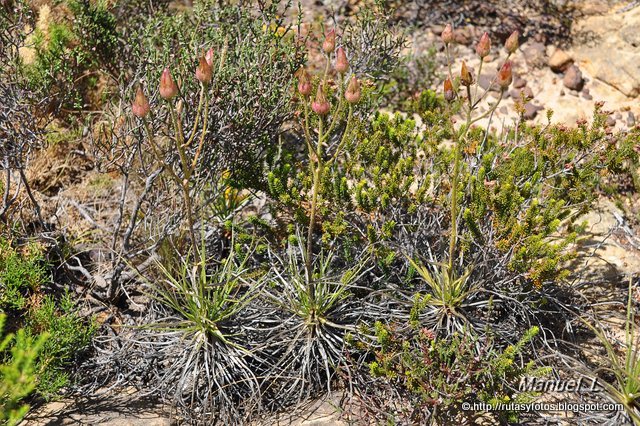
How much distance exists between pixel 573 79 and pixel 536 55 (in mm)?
441

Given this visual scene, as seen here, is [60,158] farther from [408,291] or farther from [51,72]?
[408,291]

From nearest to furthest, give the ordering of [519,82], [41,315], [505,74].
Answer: [505,74] → [41,315] → [519,82]

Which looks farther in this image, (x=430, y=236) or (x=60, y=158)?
(x=60, y=158)

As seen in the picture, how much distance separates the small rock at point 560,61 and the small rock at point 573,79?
0.24 ft

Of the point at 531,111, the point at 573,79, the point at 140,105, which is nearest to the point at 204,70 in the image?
the point at 140,105

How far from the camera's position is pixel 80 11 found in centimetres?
480

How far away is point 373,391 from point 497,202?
1.30 metres

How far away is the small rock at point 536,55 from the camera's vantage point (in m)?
5.96

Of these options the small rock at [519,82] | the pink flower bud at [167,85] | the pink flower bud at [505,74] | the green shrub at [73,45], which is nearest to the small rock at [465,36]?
the small rock at [519,82]

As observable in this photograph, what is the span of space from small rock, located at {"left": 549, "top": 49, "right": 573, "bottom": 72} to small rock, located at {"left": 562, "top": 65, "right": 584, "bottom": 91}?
7 centimetres

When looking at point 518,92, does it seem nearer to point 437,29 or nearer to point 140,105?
point 437,29

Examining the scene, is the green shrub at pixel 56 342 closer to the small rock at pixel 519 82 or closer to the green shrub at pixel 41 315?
the green shrub at pixel 41 315

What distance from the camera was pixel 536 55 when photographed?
597 centimetres

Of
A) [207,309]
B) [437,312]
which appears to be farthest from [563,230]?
[207,309]
